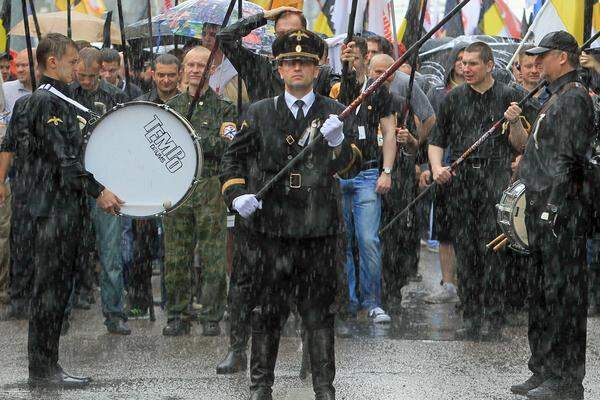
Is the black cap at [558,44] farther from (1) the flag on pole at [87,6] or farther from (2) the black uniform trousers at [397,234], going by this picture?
(1) the flag on pole at [87,6]

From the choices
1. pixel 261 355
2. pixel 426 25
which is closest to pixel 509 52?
pixel 426 25

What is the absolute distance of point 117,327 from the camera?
1064 centimetres

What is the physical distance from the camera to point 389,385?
330 inches

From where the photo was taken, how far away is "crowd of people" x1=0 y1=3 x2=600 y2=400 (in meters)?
7.71

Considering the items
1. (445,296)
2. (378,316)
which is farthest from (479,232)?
(445,296)

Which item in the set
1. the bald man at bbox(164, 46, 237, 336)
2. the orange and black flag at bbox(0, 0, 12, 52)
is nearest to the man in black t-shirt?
the bald man at bbox(164, 46, 237, 336)

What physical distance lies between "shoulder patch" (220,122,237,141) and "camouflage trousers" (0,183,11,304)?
2694 mm

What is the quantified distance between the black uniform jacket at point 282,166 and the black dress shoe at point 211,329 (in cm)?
286

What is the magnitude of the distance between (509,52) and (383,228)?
7.56 m

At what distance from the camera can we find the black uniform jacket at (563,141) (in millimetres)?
7895

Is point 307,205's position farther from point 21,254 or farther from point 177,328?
point 21,254

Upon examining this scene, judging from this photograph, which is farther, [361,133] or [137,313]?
[137,313]

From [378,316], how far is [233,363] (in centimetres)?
252

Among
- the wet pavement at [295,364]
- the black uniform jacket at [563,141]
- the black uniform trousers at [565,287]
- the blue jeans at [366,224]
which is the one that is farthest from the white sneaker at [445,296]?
the black uniform jacket at [563,141]
